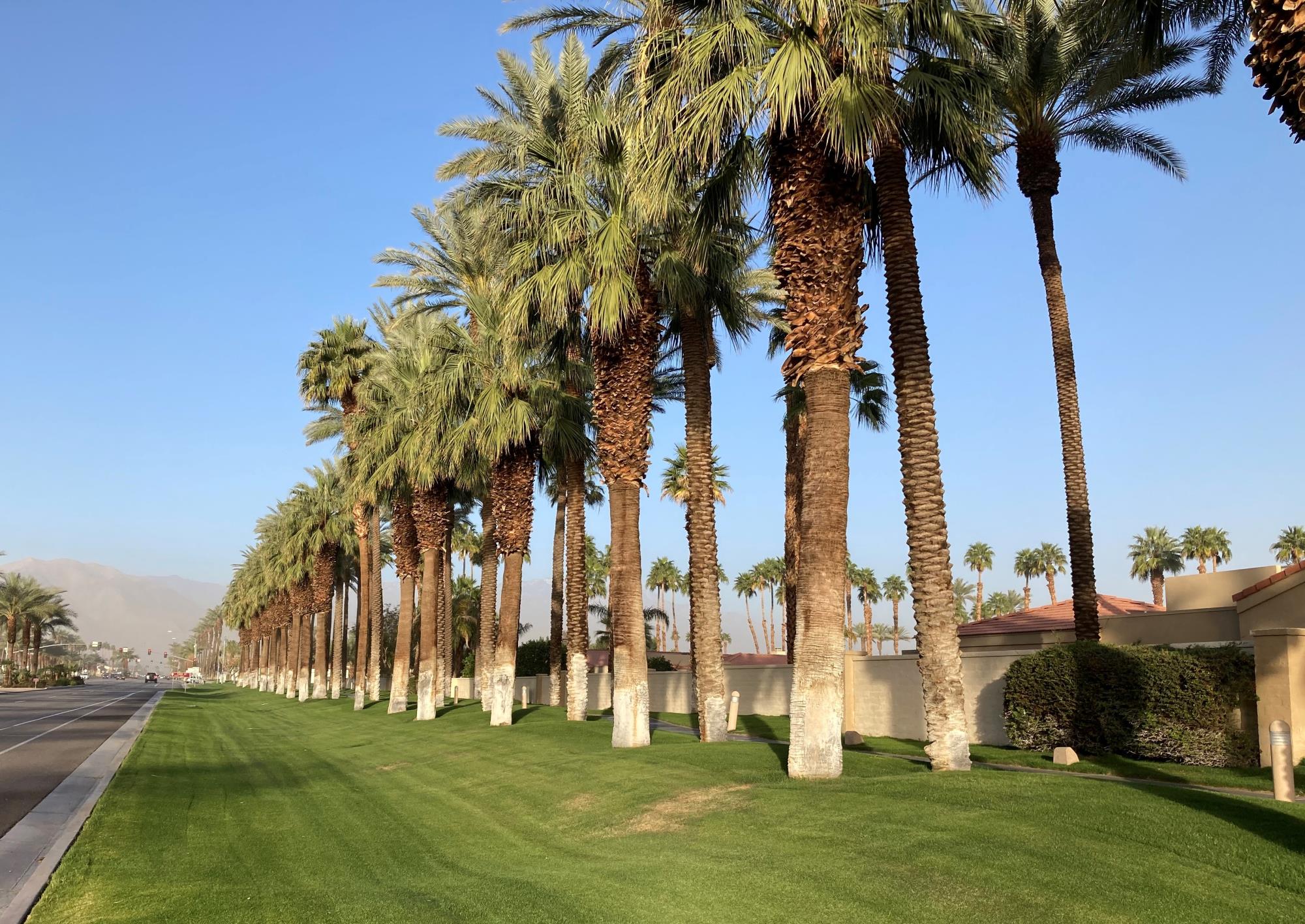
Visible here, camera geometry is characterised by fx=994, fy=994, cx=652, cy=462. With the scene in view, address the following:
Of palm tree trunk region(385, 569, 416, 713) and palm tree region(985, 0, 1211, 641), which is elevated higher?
palm tree region(985, 0, 1211, 641)

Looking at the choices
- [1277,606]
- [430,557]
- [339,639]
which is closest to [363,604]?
[339,639]

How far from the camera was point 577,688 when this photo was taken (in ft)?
97.9

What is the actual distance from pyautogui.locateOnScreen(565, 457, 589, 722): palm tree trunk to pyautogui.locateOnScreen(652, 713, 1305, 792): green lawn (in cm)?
772

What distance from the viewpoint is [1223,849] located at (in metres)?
9.09

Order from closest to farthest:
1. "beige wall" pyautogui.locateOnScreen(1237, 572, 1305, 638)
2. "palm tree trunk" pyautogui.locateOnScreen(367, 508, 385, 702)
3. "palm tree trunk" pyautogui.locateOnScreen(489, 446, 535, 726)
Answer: "beige wall" pyautogui.locateOnScreen(1237, 572, 1305, 638)
"palm tree trunk" pyautogui.locateOnScreen(489, 446, 535, 726)
"palm tree trunk" pyautogui.locateOnScreen(367, 508, 385, 702)

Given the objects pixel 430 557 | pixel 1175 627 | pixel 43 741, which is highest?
pixel 430 557

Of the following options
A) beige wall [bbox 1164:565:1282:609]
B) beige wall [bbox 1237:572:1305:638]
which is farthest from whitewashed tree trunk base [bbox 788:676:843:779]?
beige wall [bbox 1164:565:1282:609]

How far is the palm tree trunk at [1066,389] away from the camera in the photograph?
22844 mm

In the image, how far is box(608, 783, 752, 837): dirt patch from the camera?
13.3 metres

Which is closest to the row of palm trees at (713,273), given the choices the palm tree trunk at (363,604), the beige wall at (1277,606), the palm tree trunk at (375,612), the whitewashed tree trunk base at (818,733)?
the whitewashed tree trunk base at (818,733)

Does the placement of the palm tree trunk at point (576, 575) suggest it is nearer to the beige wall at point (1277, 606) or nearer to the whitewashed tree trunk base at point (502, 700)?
the whitewashed tree trunk base at point (502, 700)

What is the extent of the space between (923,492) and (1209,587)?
22.3m

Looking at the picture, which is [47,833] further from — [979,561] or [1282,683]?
[979,561]

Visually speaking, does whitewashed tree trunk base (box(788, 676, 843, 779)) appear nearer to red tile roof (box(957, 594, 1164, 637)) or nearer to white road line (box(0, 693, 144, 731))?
red tile roof (box(957, 594, 1164, 637))
